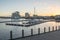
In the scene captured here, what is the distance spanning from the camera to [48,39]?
17.3 metres

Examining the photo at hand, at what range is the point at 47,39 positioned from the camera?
1733 cm

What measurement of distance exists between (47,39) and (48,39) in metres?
0.12
